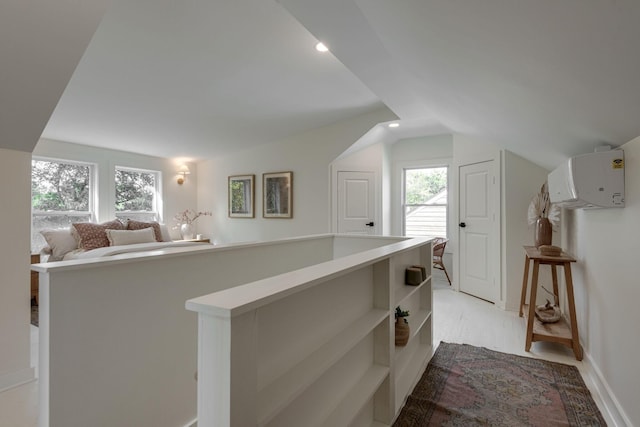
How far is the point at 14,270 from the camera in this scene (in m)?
2.10

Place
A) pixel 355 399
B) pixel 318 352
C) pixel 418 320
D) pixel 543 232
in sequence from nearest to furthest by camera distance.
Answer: pixel 318 352 < pixel 355 399 < pixel 418 320 < pixel 543 232

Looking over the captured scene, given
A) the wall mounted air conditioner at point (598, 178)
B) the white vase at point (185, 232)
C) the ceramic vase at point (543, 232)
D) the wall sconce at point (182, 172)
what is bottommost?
the white vase at point (185, 232)

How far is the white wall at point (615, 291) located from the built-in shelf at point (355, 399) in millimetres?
1255

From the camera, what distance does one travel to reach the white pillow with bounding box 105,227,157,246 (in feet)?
13.8

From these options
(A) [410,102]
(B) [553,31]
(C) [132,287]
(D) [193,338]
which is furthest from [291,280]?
(A) [410,102]

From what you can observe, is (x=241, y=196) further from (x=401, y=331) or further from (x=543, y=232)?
(x=543, y=232)

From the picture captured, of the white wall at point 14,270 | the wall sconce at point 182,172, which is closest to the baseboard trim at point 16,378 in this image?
the white wall at point 14,270

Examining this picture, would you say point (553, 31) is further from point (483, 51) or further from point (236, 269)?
point (236, 269)

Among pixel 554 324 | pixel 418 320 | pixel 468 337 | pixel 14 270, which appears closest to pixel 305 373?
pixel 418 320

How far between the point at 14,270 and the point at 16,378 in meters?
0.71

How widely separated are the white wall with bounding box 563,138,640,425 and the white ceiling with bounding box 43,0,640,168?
0.44 metres

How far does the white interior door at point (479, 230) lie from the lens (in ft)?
12.9

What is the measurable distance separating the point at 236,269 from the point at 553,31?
1.97 metres

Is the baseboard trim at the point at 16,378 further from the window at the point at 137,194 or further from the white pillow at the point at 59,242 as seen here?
the window at the point at 137,194
